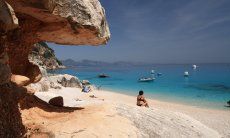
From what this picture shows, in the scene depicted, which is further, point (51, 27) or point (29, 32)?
point (29, 32)

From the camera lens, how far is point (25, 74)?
12375 mm

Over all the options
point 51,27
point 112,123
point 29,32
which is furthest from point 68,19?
point 112,123

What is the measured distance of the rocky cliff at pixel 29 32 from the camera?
26.0 feet

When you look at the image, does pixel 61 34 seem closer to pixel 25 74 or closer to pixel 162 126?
pixel 25 74

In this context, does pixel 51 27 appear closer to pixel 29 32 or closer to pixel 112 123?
pixel 29 32

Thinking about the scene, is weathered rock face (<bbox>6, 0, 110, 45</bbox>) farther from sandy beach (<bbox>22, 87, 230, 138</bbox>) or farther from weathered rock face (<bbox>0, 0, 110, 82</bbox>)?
sandy beach (<bbox>22, 87, 230, 138</bbox>)

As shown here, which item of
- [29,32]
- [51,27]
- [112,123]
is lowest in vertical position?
[112,123]

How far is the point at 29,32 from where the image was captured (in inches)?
455

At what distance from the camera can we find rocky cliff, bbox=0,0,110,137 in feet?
26.0

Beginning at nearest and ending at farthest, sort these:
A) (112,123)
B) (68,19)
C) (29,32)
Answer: (68,19), (112,123), (29,32)

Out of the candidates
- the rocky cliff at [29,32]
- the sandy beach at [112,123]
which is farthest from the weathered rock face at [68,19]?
the sandy beach at [112,123]

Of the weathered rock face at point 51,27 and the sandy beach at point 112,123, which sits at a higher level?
the weathered rock face at point 51,27

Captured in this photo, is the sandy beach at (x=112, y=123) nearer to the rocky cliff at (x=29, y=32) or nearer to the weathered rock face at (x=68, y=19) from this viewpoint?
the rocky cliff at (x=29, y=32)

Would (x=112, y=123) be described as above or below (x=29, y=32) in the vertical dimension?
below
